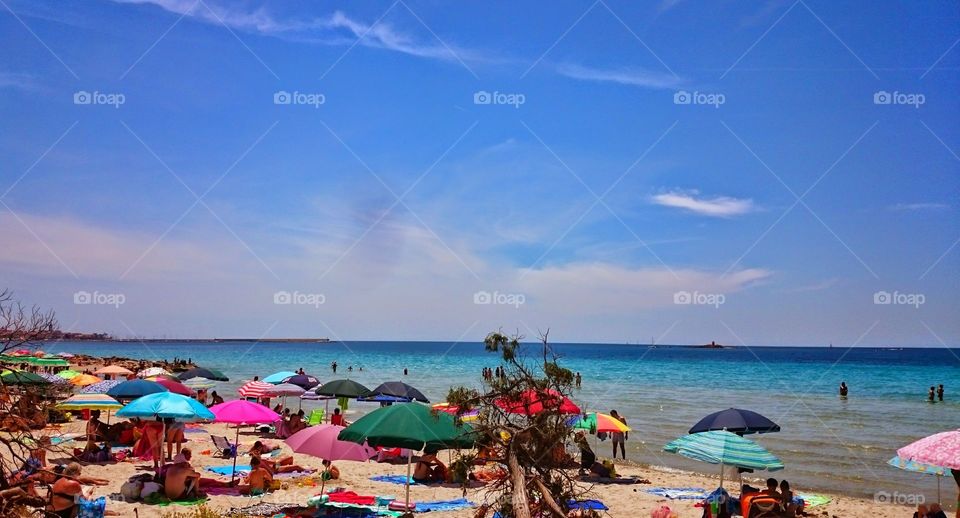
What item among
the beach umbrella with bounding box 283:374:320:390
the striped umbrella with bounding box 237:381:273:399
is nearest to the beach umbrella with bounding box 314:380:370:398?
the striped umbrella with bounding box 237:381:273:399

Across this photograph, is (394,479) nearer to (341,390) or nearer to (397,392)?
(397,392)

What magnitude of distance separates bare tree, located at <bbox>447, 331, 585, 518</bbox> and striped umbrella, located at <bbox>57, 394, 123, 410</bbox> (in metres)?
10.1

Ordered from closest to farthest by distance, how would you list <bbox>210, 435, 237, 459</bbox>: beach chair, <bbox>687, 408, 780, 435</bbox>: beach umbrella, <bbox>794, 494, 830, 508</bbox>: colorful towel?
<bbox>687, 408, 780, 435</bbox>: beach umbrella < <bbox>794, 494, 830, 508</bbox>: colorful towel < <bbox>210, 435, 237, 459</bbox>: beach chair

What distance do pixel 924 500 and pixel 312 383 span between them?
61.3 ft

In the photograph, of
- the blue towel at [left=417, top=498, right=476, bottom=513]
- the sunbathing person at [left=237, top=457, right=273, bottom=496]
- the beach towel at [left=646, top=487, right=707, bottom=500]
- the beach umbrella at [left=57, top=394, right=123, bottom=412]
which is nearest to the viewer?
the blue towel at [left=417, top=498, right=476, bottom=513]

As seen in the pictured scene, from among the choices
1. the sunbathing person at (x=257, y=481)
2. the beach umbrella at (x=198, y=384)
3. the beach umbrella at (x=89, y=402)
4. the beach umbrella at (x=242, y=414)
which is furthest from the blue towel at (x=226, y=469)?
the beach umbrella at (x=198, y=384)

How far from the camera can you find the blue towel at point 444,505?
41.0 feet

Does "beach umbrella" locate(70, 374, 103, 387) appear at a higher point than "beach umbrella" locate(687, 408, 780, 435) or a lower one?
lower

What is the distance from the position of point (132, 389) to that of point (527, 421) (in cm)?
1237

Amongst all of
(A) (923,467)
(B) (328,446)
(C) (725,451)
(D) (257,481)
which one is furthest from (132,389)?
(A) (923,467)

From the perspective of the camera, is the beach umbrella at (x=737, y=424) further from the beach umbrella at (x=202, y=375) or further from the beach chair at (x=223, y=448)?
the beach umbrella at (x=202, y=375)

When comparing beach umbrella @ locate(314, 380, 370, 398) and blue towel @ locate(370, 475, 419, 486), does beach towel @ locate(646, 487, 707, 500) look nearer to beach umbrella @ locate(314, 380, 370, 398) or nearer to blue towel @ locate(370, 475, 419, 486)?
blue towel @ locate(370, 475, 419, 486)

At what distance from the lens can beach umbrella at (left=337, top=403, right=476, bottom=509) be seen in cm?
995

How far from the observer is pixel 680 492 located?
15.1m
